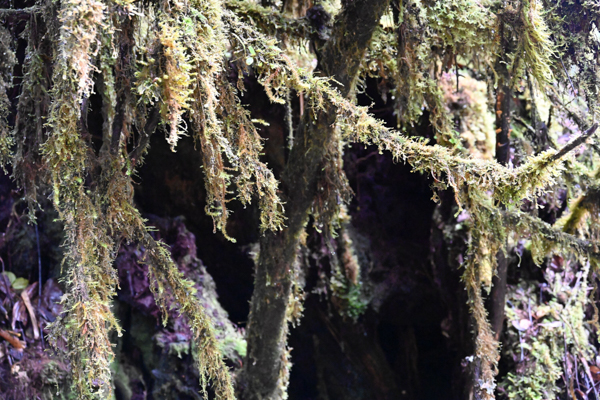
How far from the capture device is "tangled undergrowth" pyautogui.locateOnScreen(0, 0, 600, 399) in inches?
65.1

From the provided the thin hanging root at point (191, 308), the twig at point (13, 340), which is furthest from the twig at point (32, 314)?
the thin hanging root at point (191, 308)

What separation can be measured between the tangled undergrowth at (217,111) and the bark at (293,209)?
0.07 meters

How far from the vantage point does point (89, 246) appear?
188cm

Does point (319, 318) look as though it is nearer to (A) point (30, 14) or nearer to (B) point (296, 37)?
(B) point (296, 37)

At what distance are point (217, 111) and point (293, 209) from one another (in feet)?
3.14

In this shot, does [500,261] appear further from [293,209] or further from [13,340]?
[13,340]

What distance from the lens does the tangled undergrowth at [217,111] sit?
165 centimetres

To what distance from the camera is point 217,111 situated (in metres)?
2.03

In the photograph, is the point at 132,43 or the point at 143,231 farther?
the point at 143,231

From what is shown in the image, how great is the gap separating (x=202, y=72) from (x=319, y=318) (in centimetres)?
341

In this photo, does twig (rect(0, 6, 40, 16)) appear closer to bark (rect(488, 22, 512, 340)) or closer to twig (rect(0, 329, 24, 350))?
twig (rect(0, 329, 24, 350))

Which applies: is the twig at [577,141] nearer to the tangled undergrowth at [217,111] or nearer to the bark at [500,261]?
the tangled undergrowth at [217,111]

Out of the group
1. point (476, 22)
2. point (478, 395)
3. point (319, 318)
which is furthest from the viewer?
point (319, 318)

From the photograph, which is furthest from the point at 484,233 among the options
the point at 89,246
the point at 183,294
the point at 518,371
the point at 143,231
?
the point at 89,246
